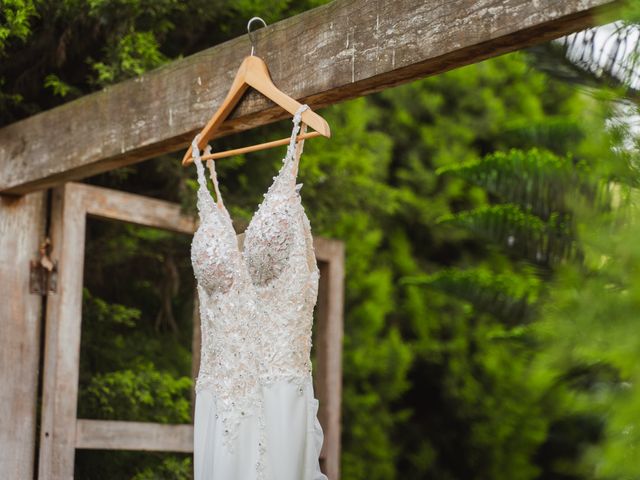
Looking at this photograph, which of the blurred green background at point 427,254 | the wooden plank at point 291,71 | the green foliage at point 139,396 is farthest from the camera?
the green foliage at point 139,396

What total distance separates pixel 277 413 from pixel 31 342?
44.9 inches

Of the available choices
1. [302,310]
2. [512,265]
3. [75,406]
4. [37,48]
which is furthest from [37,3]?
[512,265]

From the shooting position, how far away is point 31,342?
303 centimetres

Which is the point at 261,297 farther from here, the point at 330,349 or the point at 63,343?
the point at 330,349

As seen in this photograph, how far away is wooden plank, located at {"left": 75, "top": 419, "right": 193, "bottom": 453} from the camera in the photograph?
3.00 meters

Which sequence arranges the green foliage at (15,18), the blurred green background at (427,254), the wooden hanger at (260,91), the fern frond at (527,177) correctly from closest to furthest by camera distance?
the blurred green background at (427,254), the wooden hanger at (260,91), the green foliage at (15,18), the fern frond at (527,177)

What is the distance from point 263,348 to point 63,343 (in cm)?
98

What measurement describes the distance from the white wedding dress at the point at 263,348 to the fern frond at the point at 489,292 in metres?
2.63

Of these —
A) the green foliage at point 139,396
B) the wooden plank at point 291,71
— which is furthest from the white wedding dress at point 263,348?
the green foliage at point 139,396

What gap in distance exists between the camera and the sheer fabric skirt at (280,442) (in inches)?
86.4

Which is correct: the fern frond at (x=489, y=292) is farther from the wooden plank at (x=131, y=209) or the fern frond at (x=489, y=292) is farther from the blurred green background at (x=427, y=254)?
the wooden plank at (x=131, y=209)

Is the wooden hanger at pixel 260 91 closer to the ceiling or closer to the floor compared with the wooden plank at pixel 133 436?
closer to the ceiling

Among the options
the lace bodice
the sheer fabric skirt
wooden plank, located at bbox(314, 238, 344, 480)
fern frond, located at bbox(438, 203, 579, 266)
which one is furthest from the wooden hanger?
fern frond, located at bbox(438, 203, 579, 266)

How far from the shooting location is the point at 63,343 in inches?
118
